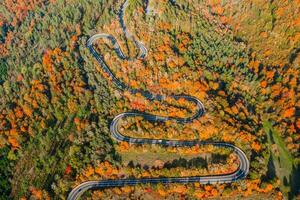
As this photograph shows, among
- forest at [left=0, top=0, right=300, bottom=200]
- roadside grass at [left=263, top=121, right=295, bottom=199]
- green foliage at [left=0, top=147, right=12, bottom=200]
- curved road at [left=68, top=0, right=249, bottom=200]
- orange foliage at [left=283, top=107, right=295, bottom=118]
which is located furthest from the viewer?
orange foliage at [left=283, top=107, right=295, bottom=118]

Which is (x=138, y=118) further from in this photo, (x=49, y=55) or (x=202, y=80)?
(x=49, y=55)

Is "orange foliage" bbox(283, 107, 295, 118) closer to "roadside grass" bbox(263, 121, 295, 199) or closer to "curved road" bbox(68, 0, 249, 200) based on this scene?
"roadside grass" bbox(263, 121, 295, 199)

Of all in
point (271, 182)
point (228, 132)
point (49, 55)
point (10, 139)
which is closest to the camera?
point (271, 182)

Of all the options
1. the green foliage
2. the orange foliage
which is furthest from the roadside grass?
the green foliage

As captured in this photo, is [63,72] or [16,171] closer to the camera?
[16,171]

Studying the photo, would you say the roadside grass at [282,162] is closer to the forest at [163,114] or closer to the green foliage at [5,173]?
the forest at [163,114]

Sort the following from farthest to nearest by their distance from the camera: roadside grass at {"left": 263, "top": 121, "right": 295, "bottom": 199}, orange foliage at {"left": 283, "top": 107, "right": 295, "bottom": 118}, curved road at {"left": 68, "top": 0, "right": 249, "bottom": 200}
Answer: orange foliage at {"left": 283, "top": 107, "right": 295, "bottom": 118} < curved road at {"left": 68, "top": 0, "right": 249, "bottom": 200} < roadside grass at {"left": 263, "top": 121, "right": 295, "bottom": 199}

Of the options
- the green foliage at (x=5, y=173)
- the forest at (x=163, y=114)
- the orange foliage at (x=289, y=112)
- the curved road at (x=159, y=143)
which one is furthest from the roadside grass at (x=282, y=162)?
the green foliage at (x=5, y=173)

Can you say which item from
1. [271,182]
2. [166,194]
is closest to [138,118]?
[166,194]
